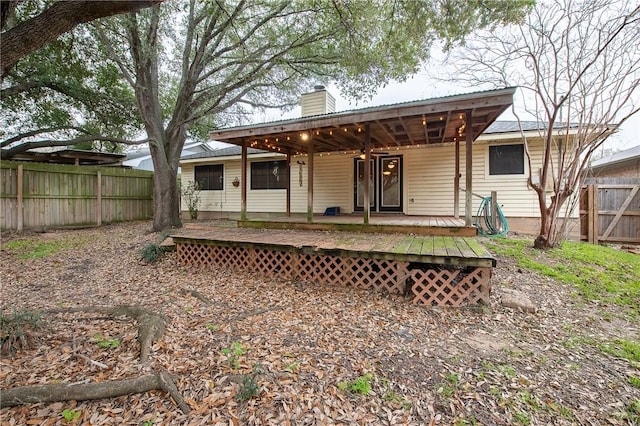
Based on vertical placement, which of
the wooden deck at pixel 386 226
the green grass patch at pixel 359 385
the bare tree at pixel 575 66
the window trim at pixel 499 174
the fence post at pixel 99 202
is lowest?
the green grass patch at pixel 359 385

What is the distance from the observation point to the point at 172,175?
30.8 feet

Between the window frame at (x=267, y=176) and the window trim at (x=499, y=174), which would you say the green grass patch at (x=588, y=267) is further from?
the window frame at (x=267, y=176)

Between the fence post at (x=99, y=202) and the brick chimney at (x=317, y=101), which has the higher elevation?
the brick chimney at (x=317, y=101)

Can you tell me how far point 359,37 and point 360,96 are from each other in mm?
2844

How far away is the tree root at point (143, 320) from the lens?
8.88 feet

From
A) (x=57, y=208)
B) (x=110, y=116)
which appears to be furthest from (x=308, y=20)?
(x=57, y=208)

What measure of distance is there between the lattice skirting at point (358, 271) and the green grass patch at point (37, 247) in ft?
11.1

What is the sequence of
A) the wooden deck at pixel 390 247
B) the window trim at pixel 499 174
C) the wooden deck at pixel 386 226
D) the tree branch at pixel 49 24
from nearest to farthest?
the tree branch at pixel 49 24 < the wooden deck at pixel 390 247 < the wooden deck at pixel 386 226 < the window trim at pixel 499 174

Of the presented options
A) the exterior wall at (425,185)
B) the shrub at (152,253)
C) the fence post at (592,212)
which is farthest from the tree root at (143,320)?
the fence post at (592,212)

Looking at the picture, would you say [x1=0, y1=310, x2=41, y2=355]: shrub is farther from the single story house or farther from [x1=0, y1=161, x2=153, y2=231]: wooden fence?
[x1=0, y1=161, x2=153, y2=231]: wooden fence

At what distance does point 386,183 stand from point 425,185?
120 centimetres

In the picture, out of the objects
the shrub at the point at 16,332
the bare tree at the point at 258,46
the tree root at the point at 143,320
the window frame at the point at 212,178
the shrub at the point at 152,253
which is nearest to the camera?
the shrub at the point at 16,332

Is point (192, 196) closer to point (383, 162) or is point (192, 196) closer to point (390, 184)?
point (383, 162)

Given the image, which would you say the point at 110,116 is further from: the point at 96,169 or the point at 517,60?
the point at 517,60
